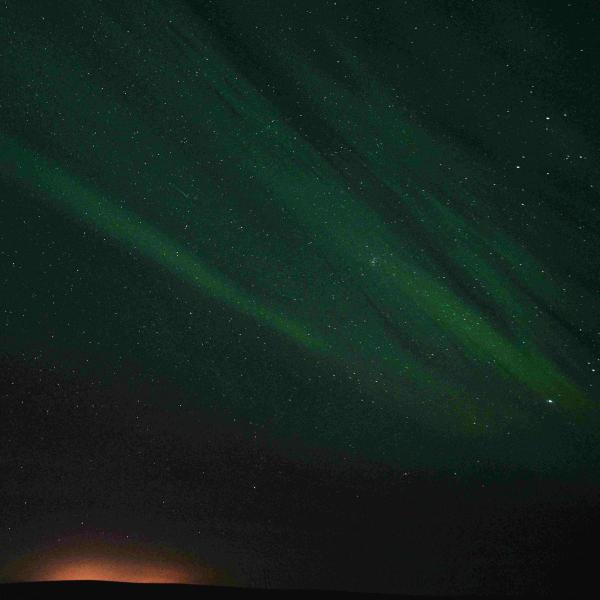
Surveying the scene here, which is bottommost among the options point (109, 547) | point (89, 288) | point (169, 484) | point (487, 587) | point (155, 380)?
point (487, 587)

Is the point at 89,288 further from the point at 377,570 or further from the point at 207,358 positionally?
the point at 377,570

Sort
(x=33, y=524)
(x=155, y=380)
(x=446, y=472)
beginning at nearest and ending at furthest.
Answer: (x=33, y=524)
(x=155, y=380)
(x=446, y=472)

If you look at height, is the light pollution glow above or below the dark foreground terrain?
above

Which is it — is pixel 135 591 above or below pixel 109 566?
below

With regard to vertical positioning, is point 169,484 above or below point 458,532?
above

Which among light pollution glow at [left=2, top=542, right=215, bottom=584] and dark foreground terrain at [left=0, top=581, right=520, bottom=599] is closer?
dark foreground terrain at [left=0, top=581, right=520, bottom=599]

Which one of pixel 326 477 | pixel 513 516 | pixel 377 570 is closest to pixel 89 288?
pixel 326 477

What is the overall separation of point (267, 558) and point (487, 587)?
1.59 metres

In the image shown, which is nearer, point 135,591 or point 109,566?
point 135,591

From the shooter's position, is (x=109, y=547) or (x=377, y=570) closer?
(x=109, y=547)

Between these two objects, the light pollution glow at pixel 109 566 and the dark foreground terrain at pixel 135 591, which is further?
the light pollution glow at pixel 109 566

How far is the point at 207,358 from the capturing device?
14.5ft

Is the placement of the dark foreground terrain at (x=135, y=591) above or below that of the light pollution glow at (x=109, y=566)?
below

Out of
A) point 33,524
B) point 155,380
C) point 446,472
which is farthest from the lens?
point 446,472
